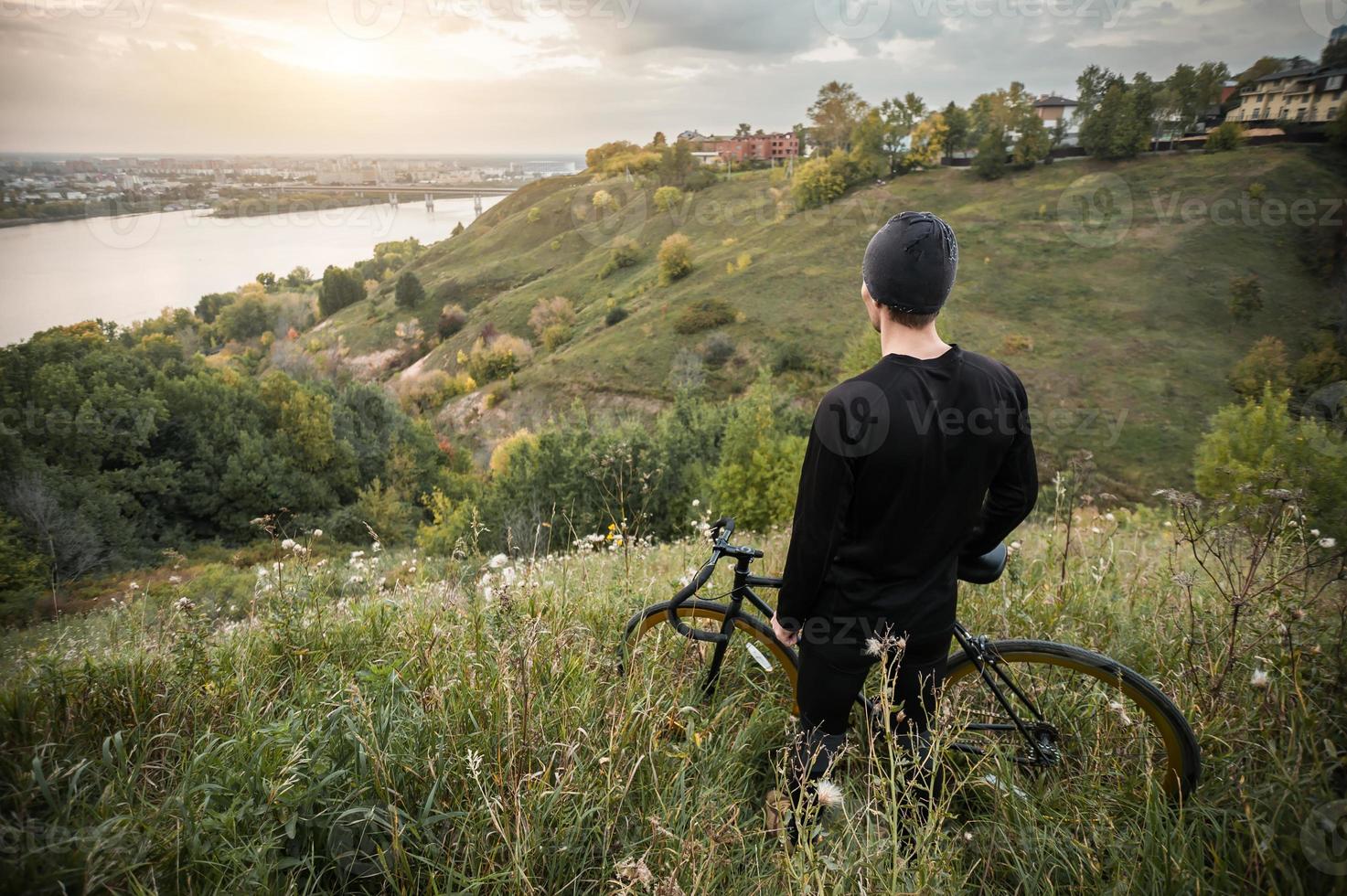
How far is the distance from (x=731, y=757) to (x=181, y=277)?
12566 cm

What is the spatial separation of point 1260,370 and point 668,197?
79071 mm

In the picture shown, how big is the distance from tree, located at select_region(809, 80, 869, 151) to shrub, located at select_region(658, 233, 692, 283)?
29.6 m

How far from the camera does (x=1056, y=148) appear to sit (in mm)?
70688

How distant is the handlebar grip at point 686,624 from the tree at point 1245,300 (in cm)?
6307

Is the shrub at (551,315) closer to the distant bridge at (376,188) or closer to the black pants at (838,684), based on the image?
the distant bridge at (376,188)

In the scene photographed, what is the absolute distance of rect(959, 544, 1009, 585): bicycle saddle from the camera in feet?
7.46

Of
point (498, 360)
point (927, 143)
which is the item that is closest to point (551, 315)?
point (498, 360)

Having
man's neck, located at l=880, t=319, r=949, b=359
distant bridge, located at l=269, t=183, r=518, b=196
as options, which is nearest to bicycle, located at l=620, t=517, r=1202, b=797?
man's neck, located at l=880, t=319, r=949, b=359

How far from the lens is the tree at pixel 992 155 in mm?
69000

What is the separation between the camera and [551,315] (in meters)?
77.8

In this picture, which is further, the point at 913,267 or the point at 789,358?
the point at 789,358

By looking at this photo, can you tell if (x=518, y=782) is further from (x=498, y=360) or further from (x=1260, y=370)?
(x=498, y=360)

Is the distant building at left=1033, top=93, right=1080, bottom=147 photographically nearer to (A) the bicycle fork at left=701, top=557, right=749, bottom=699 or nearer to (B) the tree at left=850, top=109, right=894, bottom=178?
(B) the tree at left=850, top=109, right=894, bottom=178

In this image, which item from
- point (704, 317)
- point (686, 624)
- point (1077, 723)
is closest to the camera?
point (1077, 723)
